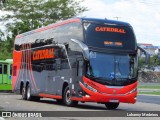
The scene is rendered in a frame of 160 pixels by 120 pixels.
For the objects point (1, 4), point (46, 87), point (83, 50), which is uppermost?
point (1, 4)

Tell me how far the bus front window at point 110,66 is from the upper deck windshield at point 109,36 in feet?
1.46

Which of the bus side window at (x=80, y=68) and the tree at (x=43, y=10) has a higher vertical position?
the tree at (x=43, y=10)

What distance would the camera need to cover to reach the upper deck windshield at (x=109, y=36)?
22938mm

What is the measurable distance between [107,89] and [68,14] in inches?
1489

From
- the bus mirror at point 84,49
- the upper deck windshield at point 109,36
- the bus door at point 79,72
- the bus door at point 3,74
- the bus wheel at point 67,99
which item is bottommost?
the bus door at point 3,74

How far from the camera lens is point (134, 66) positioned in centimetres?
2344

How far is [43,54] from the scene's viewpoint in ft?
90.7

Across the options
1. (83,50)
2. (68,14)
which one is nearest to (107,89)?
(83,50)

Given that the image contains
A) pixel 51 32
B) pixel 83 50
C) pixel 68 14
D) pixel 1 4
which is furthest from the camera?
pixel 68 14

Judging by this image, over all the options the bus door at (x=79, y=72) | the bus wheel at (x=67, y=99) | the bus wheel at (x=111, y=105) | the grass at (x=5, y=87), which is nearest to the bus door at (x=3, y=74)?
the grass at (x=5, y=87)

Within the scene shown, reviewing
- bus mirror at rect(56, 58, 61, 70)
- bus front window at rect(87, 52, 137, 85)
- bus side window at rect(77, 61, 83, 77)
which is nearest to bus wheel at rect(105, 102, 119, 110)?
bus front window at rect(87, 52, 137, 85)

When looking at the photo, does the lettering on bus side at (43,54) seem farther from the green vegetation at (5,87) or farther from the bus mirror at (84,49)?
the green vegetation at (5,87)

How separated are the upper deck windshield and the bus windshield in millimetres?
445

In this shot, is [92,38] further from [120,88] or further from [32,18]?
[32,18]
